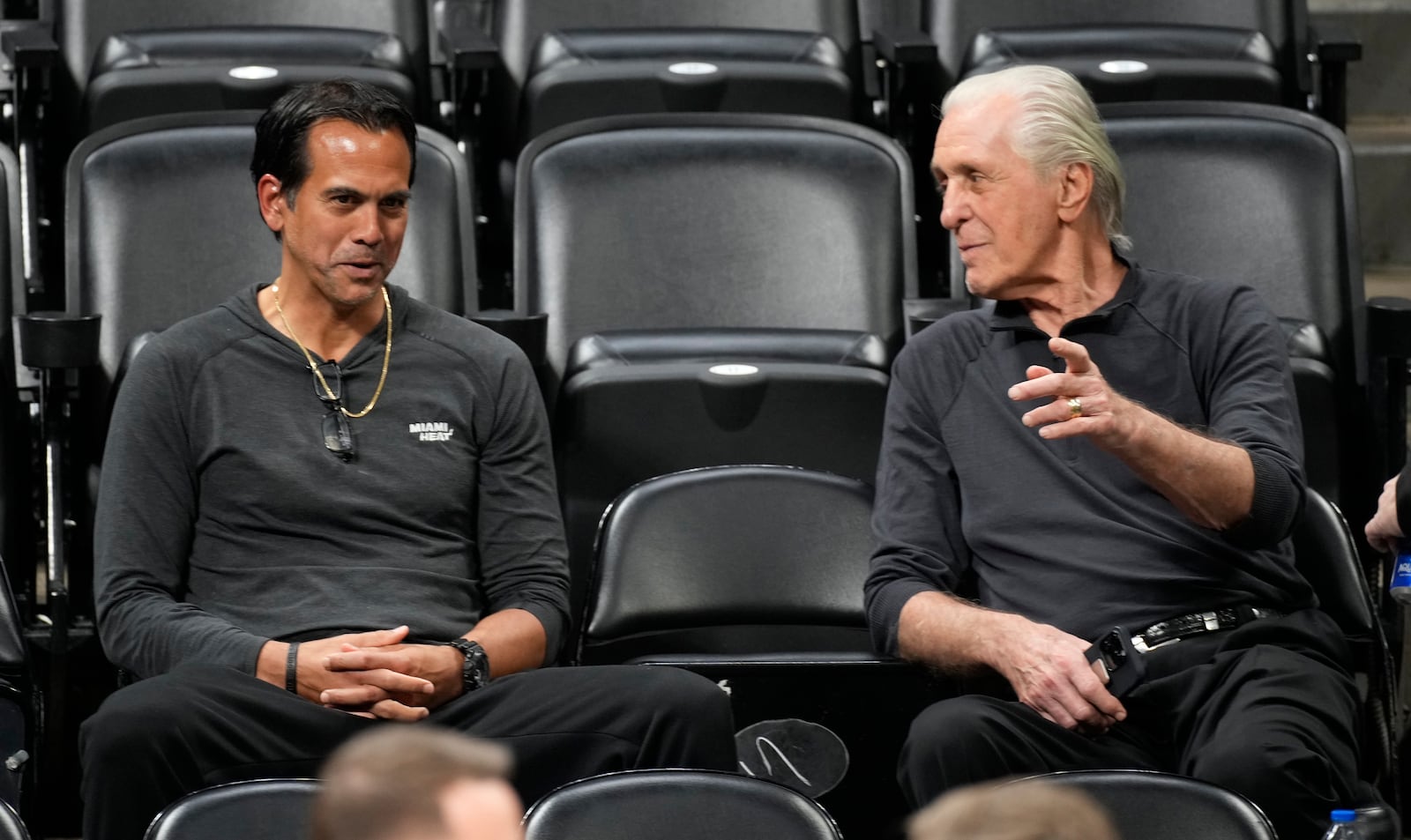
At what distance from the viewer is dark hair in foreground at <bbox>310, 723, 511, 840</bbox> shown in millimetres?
697

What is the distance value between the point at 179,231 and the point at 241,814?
1158mm

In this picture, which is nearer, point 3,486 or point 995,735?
point 995,735

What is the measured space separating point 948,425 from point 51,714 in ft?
3.26

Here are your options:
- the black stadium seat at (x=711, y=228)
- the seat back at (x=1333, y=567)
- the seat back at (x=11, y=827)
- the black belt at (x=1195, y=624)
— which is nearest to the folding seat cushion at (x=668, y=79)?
the black stadium seat at (x=711, y=228)

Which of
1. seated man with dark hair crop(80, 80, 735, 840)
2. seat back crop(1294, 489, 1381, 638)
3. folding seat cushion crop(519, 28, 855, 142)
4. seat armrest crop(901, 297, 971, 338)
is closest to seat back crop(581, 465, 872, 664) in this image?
seated man with dark hair crop(80, 80, 735, 840)

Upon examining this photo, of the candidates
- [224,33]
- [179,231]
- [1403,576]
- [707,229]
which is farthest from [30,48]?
[1403,576]

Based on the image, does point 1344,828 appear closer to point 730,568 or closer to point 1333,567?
point 1333,567

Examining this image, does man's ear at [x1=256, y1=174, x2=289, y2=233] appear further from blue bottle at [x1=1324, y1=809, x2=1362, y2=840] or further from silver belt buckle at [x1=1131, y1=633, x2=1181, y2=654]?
blue bottle at [x1=1324, y1=809, x2=1362, y2=840]

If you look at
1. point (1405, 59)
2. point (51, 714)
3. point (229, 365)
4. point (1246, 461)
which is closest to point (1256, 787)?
point (1246, 461)

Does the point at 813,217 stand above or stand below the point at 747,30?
below

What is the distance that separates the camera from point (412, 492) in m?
1.96

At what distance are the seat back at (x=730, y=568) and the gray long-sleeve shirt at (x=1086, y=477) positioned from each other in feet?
0.26

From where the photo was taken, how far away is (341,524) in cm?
195

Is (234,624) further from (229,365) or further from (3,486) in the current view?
(3,486)
